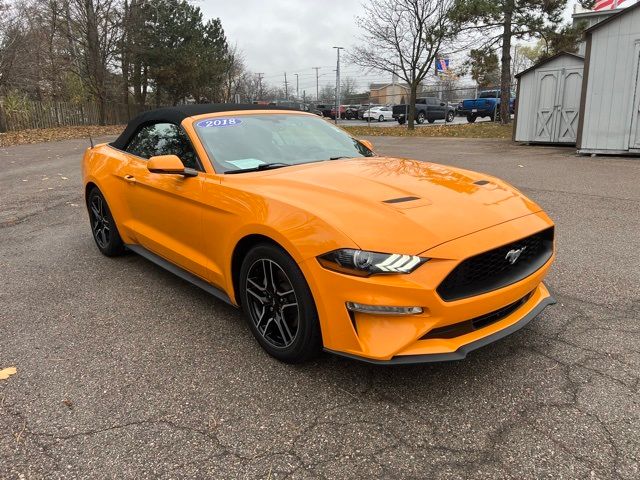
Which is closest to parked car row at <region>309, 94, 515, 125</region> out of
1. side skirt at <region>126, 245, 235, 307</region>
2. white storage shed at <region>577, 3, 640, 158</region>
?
white storage shed at <region>577, 3, 640, 158</region>

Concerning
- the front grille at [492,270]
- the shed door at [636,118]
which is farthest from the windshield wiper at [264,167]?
the shed door at [636,118]

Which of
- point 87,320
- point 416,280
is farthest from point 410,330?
point 87,320

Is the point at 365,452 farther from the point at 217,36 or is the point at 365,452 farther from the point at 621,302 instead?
the point at 217,36

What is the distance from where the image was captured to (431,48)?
72.7 feet

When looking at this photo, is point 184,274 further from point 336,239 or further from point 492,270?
point 492,270

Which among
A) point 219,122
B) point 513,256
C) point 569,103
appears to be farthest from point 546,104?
point 513,256

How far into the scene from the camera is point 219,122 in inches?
148

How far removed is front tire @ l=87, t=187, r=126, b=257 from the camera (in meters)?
4.74

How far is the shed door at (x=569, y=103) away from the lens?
44.1ft

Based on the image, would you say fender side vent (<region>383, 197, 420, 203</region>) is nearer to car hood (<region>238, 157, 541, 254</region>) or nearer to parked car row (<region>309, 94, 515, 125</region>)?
car hood (<region>238, 157, 541, 254</region>)

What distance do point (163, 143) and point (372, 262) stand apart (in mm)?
2467

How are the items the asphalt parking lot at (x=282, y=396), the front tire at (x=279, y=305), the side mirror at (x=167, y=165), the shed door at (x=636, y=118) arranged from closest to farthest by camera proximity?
the asphalt parking lot at (x=282, y=396), the front tire at (x=279, y=305), the side mirror at (x=167, y=165), the shed door at (x=636, y=118)

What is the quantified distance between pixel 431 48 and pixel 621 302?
68.5ft

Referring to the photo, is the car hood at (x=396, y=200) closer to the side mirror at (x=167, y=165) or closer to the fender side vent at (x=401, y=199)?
the fender side vent at (x=401, y=199)
